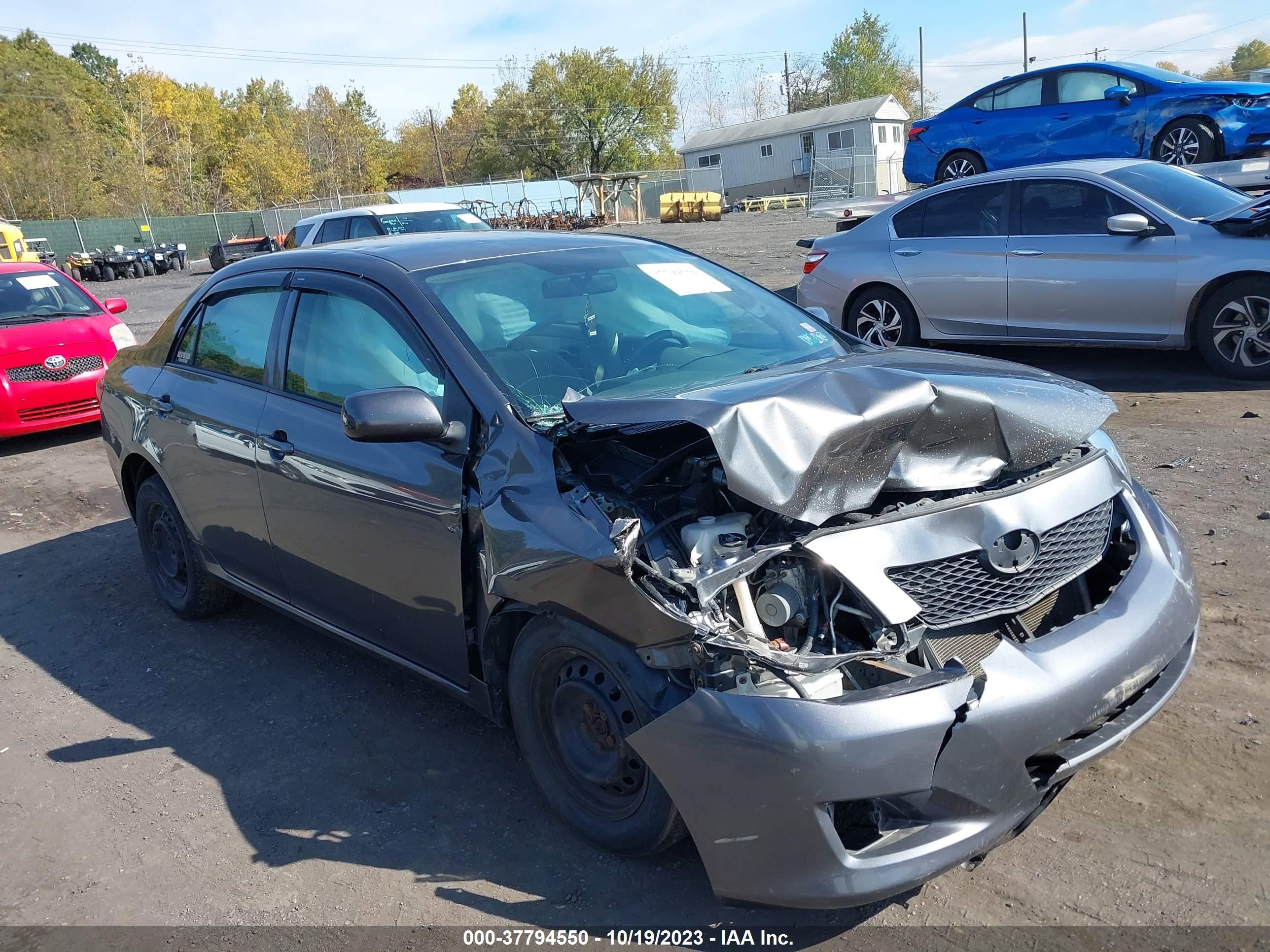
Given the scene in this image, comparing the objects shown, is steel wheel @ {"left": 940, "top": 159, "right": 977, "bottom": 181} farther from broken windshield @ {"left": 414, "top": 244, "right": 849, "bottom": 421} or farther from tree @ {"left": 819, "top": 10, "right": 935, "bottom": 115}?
tree @ {"left": 819, "top": 10, "right": 935, "bottom": 115}

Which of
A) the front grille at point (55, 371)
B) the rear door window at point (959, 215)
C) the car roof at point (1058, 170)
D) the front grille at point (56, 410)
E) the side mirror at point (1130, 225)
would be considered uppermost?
the car roof at point (1058, 170)

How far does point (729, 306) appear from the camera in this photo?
429 centimetres

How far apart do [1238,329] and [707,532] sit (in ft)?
21.0

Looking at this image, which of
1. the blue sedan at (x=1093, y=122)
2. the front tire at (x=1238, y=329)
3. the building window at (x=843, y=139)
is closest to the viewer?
the front tire at (x=1238, y=329)

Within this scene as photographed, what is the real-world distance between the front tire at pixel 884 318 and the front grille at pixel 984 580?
6.20 meters

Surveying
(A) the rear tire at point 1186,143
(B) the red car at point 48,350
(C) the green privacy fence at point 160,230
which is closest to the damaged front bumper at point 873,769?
(B) the red car at point 48,350

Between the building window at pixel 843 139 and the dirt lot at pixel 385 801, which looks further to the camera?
the building window at pixel 843 139

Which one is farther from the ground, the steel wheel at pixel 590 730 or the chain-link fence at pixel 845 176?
the chain-link fence at pixel 845 176

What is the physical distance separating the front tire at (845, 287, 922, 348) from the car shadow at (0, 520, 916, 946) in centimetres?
600

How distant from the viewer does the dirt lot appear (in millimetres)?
2848

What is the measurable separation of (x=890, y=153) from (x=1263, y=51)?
248ft

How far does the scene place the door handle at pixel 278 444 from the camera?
4.06 m

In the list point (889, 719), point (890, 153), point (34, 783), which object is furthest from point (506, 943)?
point (890, 153)

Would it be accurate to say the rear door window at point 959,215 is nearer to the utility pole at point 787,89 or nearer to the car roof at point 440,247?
the car roof at point 440,247
